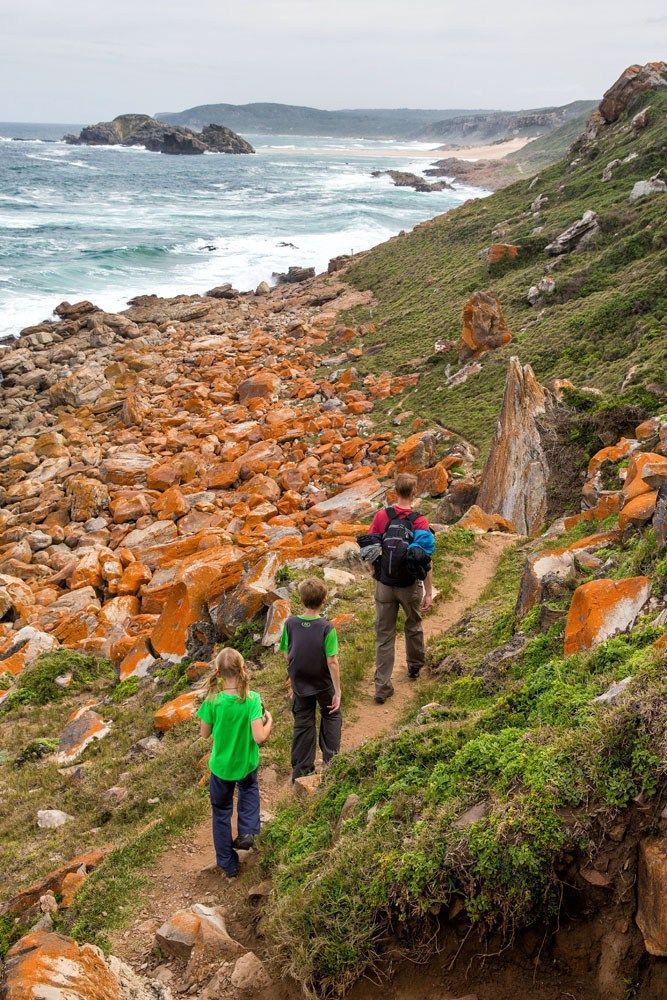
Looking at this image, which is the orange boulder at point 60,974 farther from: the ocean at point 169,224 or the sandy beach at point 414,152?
the sandy beach at point 414,152

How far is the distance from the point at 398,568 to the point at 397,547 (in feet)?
0.65

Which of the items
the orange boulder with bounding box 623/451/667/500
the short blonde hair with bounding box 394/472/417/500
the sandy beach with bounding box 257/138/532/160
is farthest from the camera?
the sandy beach with bounding box 257/138/532/160

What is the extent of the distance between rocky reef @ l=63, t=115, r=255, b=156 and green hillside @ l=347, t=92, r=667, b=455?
120m

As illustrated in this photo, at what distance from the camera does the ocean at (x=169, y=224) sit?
40.2 metres

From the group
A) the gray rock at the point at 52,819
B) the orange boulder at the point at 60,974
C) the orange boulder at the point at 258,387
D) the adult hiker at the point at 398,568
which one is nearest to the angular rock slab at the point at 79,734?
the gray rock at the point at 52,819

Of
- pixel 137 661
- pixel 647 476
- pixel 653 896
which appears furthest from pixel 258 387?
pixel 653 896

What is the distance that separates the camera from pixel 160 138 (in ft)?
479

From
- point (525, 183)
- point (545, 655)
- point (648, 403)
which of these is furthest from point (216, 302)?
point (545, 655)

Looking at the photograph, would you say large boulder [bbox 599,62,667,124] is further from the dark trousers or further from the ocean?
the dark trousers

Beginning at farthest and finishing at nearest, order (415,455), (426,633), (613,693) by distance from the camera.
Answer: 1. (415,455)
2. (426,633)
3. (613,693)

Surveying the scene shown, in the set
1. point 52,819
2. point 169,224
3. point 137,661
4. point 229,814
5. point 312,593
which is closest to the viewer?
point 229,814

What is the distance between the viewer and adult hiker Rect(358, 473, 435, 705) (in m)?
6.29

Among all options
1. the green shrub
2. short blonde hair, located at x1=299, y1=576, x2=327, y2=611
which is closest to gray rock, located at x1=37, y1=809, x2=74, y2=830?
the green shrub

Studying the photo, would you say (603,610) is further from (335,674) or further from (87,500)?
(87,500)
